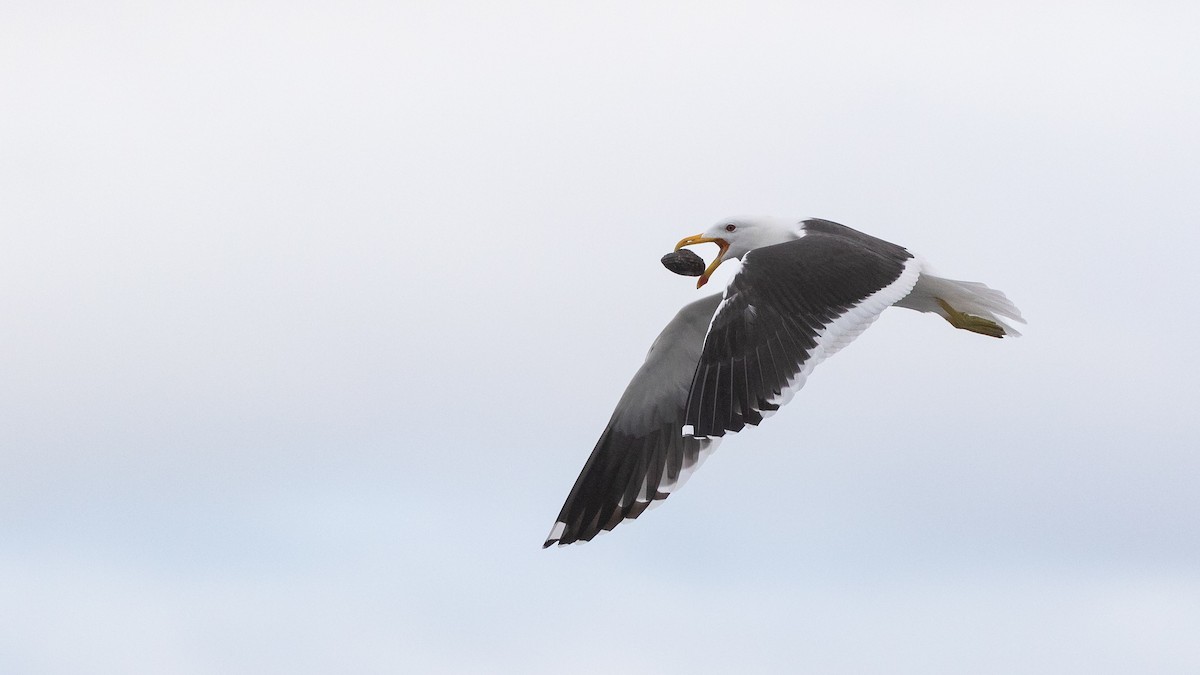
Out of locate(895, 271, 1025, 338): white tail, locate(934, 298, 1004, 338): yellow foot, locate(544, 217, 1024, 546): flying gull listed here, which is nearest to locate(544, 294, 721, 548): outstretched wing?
locate(544, 217, 1024, 546): flying gull

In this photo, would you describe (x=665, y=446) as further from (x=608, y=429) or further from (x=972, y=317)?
(x=972, y=317)

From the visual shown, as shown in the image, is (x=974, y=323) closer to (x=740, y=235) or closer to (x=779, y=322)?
(x=740, y=235)

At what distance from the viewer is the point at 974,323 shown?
1366 cm

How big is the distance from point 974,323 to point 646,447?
8.67 ft

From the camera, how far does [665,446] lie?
43.9ft

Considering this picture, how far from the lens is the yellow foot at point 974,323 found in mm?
13633

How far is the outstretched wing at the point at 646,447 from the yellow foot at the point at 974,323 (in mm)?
1878

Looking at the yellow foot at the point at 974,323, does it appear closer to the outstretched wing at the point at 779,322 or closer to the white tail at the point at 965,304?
the white tail at the point at 965,304

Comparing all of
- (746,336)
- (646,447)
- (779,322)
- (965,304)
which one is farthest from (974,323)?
(746,336)

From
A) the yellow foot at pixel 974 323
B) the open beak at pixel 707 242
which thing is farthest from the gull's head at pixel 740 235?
the yellow foot at pixel 974 323

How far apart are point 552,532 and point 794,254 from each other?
2.95 metres

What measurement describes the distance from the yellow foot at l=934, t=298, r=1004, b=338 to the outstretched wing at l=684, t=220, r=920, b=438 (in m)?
1.74

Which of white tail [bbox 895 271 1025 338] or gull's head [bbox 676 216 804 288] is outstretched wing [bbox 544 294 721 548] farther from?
white tail [bbox 895 271 1025 338]

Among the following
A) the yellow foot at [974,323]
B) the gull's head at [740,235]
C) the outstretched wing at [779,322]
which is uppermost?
the gull's head at [740,235]
